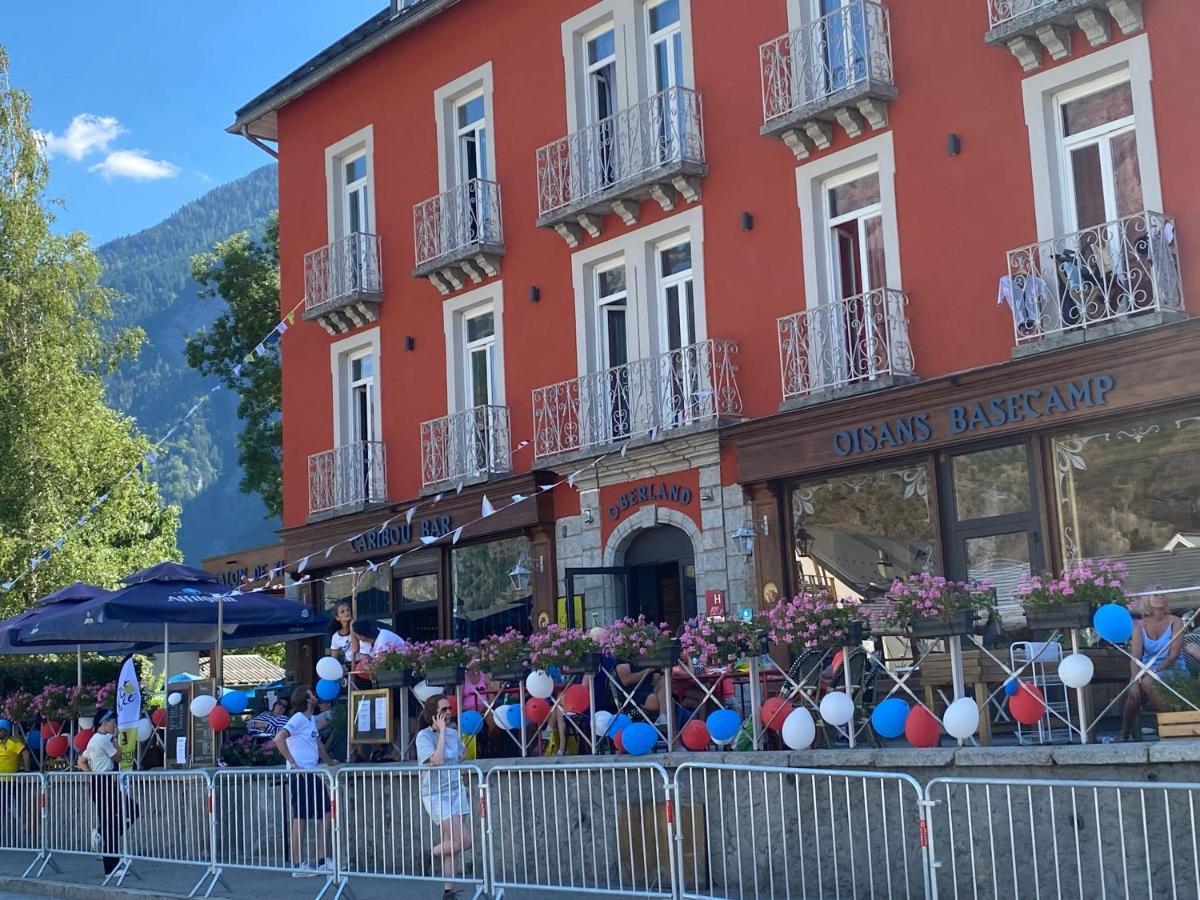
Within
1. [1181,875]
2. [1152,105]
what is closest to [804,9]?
[1152,105]

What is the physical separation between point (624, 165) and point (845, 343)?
4.23 metres

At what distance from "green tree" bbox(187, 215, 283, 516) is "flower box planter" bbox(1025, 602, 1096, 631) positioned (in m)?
26.5

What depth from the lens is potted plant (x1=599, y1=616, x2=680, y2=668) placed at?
41.7 feet

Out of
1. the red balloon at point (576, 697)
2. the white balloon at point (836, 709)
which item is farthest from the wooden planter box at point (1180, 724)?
the red balloon at point (576, 697)

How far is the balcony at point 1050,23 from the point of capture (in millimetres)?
14523

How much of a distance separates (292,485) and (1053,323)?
14.0m

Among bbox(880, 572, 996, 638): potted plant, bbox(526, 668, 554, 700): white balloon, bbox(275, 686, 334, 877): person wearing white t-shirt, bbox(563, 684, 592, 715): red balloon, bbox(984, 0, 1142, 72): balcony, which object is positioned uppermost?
bbox(984, 0, 1142, 72): balcony

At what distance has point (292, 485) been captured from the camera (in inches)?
997

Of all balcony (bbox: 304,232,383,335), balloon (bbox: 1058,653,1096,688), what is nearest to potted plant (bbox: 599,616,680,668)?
balloon (bbox: 1058,653,1096,688)

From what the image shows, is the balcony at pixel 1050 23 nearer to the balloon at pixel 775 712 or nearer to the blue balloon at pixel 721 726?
the balloon at pixel 775 712

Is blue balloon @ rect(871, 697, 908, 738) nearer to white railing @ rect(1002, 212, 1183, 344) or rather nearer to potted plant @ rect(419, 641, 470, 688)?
potted plant @ rect(419, 641, 470, 688)

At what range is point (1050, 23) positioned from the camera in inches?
584

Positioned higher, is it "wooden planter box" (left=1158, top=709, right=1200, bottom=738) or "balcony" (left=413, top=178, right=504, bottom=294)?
"balcony" (left=413, top=178, right=504, bottom=294)

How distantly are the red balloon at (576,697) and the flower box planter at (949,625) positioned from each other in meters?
3.52
